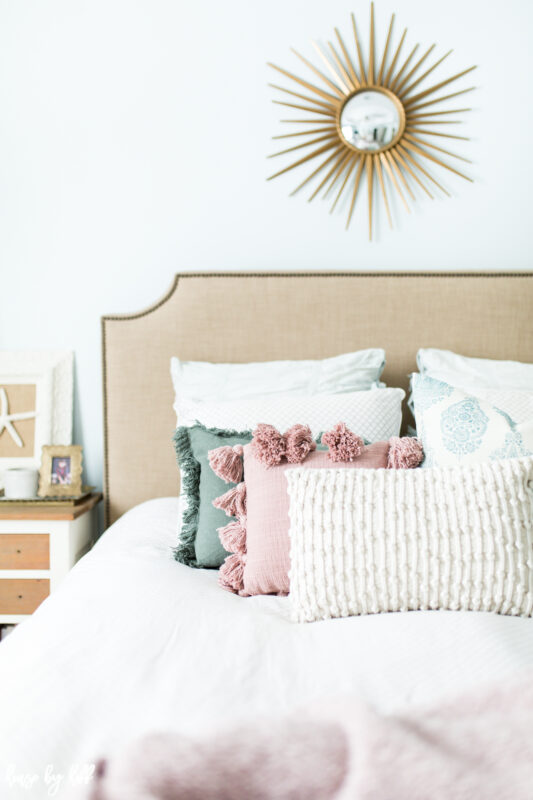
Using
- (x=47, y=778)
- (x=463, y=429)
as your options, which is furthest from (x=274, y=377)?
(x=47, y=778)

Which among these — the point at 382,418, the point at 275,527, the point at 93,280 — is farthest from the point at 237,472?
the point at 93,280

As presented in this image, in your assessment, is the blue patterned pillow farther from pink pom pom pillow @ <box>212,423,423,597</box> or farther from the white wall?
the white wall

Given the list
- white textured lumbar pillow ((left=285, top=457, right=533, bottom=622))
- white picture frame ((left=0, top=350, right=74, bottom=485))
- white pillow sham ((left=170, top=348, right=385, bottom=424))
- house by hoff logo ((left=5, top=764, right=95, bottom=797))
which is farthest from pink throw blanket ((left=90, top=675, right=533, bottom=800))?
white picture frame ((left=0, top=350, right=74, bottom=485))

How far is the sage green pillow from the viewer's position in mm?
1437

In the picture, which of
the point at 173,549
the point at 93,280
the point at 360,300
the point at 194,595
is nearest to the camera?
the point at 194,595

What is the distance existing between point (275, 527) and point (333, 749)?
64cm

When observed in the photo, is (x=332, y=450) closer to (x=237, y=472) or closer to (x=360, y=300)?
(x=237, y=472)

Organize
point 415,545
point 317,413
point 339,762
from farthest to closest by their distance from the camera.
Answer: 1. point 317,413
2. point 415,545
3. point 339,762

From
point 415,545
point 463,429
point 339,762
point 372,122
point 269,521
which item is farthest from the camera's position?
point 372,122

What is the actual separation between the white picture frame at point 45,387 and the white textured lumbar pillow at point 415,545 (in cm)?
125

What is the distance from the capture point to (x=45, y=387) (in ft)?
7.06

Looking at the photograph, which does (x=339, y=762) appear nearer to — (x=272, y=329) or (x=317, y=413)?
(x=317, y=413)

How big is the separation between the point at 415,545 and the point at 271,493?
0.32 meters

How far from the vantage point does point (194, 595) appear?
119cm
